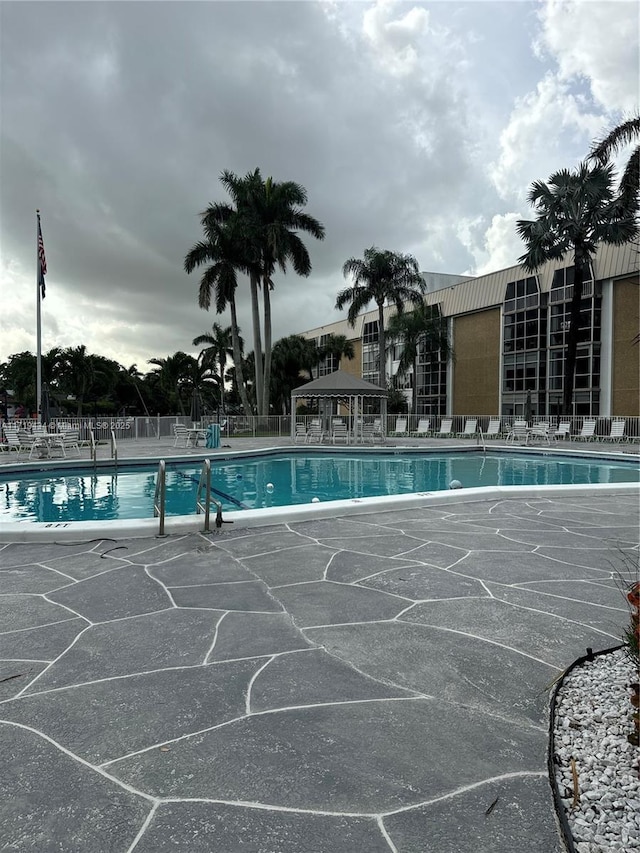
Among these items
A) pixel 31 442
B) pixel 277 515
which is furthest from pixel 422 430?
pixel 277 515

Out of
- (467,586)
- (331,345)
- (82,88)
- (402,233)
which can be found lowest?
(467,586)

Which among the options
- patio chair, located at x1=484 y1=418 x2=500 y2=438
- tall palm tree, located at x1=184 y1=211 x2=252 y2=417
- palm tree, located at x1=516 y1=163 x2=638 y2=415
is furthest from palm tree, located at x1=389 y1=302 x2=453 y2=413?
tall palm tree, located at x1=184 y1=211 x2=252 y2=417

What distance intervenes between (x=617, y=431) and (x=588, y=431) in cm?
106

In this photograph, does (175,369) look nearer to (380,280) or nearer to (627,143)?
(380,280)

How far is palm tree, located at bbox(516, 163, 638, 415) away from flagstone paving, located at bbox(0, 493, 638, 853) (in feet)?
69.3

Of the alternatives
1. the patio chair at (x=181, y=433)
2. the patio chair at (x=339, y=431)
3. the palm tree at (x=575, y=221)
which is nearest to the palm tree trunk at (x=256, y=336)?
the patio chair at (x=339, y=431)

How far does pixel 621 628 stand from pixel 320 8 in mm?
12700

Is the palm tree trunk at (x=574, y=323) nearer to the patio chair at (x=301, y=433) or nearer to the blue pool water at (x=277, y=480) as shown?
the blue pool water at (x=277, y=480)

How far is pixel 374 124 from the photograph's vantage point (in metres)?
14.0

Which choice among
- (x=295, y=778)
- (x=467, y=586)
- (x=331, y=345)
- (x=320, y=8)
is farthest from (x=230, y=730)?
(x=331, y=345)

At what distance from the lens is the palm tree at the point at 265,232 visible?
94.7 feet

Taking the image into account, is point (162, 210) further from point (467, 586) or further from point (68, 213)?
point (467, 586)

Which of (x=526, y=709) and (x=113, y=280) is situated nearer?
(x=526, y=709)

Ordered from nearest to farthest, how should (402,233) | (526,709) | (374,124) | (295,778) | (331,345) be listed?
(295,778)
(526,709)
(374,124)
(402,233)
(331,345)
